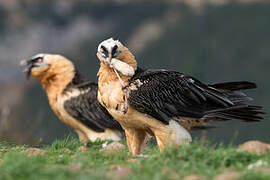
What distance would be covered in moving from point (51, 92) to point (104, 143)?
4686 millimetres

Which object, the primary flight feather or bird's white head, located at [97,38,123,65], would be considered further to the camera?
bird's white head, located at [97,38,123,65]

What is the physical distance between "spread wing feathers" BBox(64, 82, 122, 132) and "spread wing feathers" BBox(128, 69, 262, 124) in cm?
518

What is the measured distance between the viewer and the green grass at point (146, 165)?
459 cm

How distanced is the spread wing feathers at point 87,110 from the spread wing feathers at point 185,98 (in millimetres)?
5178

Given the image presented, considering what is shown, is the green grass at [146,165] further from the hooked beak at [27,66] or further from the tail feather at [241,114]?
the hooked beak at [27,66]

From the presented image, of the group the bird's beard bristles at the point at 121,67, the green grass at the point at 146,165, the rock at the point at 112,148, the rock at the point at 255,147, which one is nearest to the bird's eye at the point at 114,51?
the bird's beard bristles at the point at 121,67

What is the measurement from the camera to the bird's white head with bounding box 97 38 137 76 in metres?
6.74

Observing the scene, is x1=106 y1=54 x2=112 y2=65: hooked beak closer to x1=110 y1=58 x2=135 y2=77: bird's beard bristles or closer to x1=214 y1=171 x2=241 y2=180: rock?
x1=110 y1=58 x2=135 y2=77: bird's beard bristles

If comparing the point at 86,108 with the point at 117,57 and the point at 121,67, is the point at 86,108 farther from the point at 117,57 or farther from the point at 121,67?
the point at 121,67

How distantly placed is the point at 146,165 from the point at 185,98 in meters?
2.12

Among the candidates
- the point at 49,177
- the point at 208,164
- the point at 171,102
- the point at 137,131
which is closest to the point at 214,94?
the point at 171,102

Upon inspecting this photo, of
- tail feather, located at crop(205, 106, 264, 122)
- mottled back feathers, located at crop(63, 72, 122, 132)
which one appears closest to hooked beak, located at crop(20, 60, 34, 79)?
mottled back feathers, located at crop(63, 72, 122, 132)

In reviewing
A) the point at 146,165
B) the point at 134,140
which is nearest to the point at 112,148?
the point at 134,140

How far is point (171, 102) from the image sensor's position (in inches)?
271
